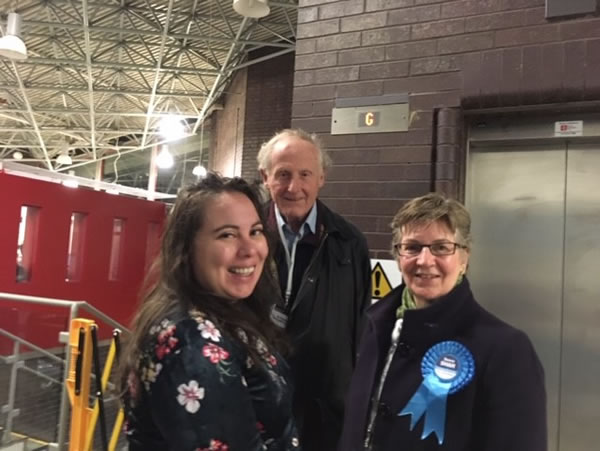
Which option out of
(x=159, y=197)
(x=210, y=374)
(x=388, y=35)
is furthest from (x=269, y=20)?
(x=210, y=374)

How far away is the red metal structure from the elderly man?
4085 millimetres

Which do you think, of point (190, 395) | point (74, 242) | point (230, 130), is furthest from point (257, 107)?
point (190, 395)

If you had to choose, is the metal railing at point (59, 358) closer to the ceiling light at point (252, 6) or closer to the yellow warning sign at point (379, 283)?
the yellow warning sign at point (379, 283)

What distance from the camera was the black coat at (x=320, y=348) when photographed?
2.01m

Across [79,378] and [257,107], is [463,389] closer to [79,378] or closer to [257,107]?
[79,378]

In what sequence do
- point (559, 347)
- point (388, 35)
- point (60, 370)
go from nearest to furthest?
point (559, 347)
point (388, 35)
point (60, 370)

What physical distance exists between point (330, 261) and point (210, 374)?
103cm

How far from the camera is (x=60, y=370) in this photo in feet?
12.2

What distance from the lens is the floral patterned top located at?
111 centimetres

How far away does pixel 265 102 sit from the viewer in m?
11.4

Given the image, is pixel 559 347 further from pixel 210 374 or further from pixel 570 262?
pixel 210 374

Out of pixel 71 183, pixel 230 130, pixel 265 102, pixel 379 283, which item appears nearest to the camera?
pixel 379 283

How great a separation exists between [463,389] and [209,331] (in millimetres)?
669

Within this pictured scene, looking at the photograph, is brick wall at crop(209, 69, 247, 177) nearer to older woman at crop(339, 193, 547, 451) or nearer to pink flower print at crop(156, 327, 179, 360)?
older woman at crop(339, 193, 547, 451)
